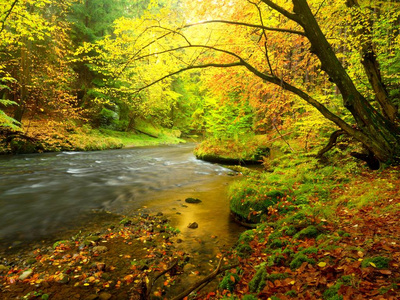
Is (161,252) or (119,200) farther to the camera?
(119,200)

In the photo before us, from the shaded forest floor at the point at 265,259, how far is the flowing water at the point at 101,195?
83cm

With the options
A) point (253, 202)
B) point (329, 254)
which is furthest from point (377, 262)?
point (253, 202)

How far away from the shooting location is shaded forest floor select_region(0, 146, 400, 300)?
2.43 metres

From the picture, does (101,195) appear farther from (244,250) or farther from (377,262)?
(377,262)

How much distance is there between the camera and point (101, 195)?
7891 mm

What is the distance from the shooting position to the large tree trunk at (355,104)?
185 inches

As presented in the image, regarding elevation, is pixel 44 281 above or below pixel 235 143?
below

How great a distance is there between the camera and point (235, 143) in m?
14.2

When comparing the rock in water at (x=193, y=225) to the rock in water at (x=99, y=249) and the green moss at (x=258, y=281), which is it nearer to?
the rock in water at (x=99, y=249)

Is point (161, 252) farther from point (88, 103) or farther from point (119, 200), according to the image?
point (88, 103)

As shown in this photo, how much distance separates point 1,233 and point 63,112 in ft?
50.9

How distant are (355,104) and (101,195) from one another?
8.18 meters

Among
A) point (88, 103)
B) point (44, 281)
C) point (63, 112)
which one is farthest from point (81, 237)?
point (88, 103)

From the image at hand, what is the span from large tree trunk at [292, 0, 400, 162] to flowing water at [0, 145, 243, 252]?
390 centimetres
